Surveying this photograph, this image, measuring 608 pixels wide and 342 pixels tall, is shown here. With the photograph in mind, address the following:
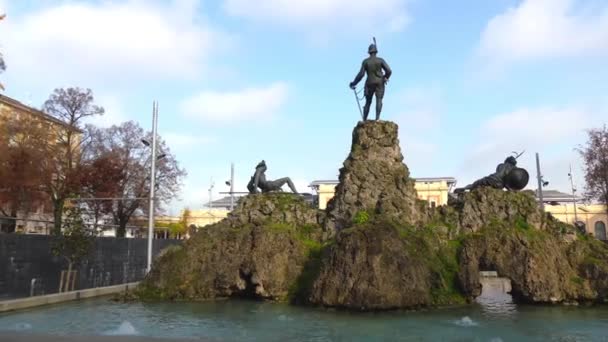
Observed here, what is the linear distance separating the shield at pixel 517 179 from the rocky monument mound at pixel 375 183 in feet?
14.7

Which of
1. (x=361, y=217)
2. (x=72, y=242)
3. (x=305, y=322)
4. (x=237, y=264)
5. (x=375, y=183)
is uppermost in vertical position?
(x=375, y=183)

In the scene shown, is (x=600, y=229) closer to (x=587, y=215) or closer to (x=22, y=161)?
(x=587, y=215)

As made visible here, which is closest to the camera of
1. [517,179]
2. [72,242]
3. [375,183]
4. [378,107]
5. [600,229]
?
[375,183]

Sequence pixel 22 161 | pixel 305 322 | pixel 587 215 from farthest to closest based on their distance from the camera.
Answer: pixel 587 215
pixel 22 161
pixel 305 322

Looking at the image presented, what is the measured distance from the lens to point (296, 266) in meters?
18.8

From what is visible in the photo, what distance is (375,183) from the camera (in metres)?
20.4

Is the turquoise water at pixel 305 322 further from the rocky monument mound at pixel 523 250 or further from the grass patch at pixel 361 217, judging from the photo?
the grass patch at pixel 361 217

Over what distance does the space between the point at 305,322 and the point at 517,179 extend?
1303 centimetres

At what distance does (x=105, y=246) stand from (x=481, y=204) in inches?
878

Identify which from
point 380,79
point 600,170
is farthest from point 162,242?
point 600,170

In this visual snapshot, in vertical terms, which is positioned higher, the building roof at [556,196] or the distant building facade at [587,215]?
the building roof at [556,196]

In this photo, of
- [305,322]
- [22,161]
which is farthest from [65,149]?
[305,322]

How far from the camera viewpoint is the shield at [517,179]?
21703 millimetres

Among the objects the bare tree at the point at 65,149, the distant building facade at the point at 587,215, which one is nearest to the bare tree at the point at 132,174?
the bare tree at the point at 65,149
